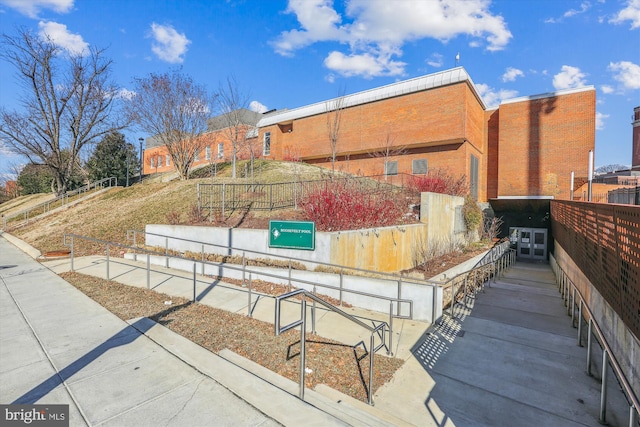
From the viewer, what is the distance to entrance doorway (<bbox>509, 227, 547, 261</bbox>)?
22.8 m

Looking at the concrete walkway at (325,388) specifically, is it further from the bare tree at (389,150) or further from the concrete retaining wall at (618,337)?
the bare tree at (389,150)

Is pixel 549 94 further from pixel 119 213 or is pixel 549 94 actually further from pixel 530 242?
pixel 119 213

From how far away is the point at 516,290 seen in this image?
981 cm

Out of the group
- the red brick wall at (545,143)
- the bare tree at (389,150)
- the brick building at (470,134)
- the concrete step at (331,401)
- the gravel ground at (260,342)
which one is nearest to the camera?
the concrete step at (331,401)

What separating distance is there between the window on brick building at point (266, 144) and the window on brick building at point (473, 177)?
742 inches

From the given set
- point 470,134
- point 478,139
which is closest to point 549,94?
point 478,139

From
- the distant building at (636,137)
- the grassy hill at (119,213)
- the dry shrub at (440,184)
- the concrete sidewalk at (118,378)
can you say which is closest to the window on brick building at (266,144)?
the grassy hill at (119,213)

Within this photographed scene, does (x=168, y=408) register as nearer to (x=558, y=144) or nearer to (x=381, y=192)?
(x=381, y=192)

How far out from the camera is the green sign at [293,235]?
27.1ft

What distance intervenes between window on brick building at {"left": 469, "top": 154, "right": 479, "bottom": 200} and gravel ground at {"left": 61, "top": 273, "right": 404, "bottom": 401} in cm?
1931

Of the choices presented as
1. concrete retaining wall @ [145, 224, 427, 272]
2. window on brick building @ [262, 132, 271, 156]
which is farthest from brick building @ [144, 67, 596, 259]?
concrete retaining wall @ [145, 224, 427, 272]

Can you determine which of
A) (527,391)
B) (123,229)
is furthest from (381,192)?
(123,229)

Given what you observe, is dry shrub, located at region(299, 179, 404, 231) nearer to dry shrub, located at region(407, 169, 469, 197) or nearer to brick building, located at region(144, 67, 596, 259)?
dry shrub, located at region(407, 169, 469, 197)

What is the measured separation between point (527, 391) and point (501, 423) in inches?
37.1
